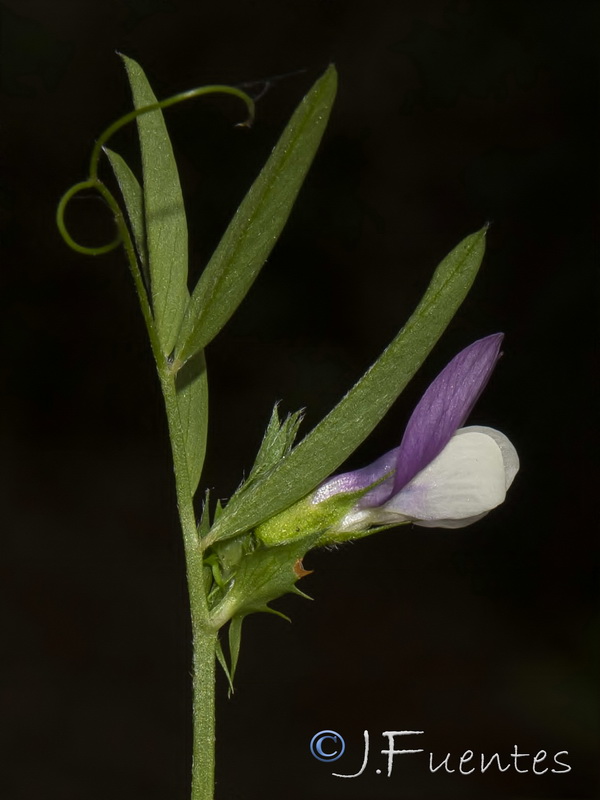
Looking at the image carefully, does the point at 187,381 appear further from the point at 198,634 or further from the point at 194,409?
the point at 198,634

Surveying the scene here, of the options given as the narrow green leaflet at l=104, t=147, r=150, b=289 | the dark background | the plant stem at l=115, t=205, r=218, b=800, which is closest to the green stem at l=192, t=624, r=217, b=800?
the plant stem at l=115, t=205, r=218, b=800

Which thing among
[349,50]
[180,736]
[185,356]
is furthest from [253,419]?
[185,356]

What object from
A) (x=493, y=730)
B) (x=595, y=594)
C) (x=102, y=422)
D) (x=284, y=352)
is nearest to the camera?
(x=493, y=730)

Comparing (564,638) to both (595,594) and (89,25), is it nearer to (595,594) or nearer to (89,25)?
(595,594)

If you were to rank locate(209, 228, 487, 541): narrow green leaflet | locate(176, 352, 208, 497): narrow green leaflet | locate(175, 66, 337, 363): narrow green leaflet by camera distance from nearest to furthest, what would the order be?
locate(175, 66, 337, 363): narrow green leaflet, locate(209, 228, 487, 541): narrow green leaflet, locate(176, 352, 208, 497): narrow green leaflet

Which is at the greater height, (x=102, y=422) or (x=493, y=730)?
(x=102, y=422)

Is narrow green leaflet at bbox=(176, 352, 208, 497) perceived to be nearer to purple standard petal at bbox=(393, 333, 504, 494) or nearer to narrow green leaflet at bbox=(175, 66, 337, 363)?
narrow green leaflet at bbox=(175, 66, 337, 363)

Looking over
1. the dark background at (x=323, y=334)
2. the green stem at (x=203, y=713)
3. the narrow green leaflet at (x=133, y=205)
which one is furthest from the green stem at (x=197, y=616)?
the dark background at (x=323, y=334)
